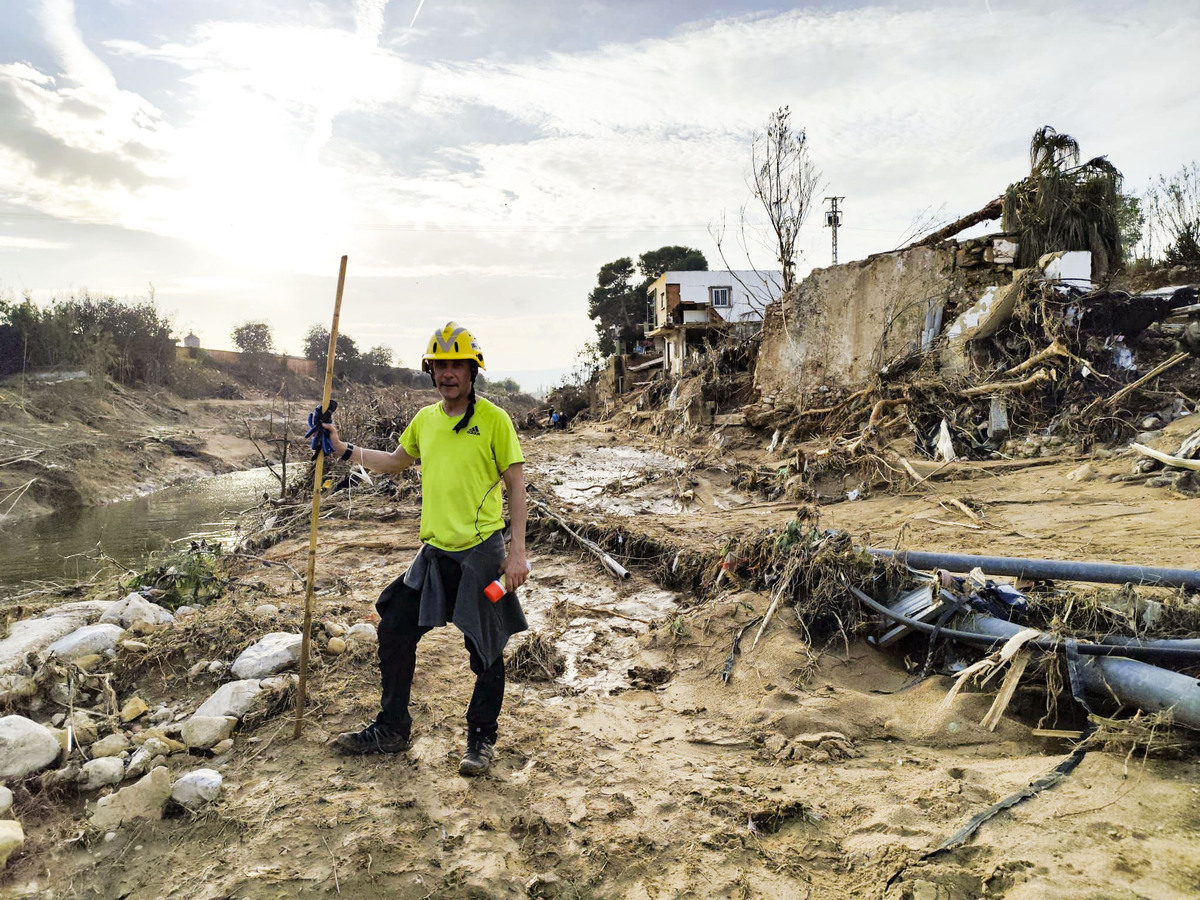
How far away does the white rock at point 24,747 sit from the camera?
7.83ft

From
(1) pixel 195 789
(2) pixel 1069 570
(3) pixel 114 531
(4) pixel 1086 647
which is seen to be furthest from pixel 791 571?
(3) pixel 114 531

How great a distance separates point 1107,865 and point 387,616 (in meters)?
2.49

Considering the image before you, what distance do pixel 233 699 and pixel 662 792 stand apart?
1.95 meters

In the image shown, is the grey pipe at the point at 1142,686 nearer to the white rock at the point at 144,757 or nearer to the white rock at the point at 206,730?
the white rock at the point at 206,730

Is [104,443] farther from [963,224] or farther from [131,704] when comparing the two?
[963,224]

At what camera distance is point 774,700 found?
3270mm

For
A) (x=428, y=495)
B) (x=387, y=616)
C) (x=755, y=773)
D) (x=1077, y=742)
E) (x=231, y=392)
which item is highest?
(x=231, y=392)

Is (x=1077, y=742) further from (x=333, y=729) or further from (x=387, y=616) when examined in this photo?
(x=333, y=729)

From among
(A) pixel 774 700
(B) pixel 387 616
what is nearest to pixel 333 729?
(B) pixel 387 616

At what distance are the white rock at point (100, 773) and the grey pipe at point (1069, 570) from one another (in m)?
3.87

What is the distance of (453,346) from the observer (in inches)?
104

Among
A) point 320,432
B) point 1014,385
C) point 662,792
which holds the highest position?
point 1014,385

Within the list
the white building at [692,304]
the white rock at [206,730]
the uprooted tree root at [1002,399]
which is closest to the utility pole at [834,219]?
the white building at [692,304]

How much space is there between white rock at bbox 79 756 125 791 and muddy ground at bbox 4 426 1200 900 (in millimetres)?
68
